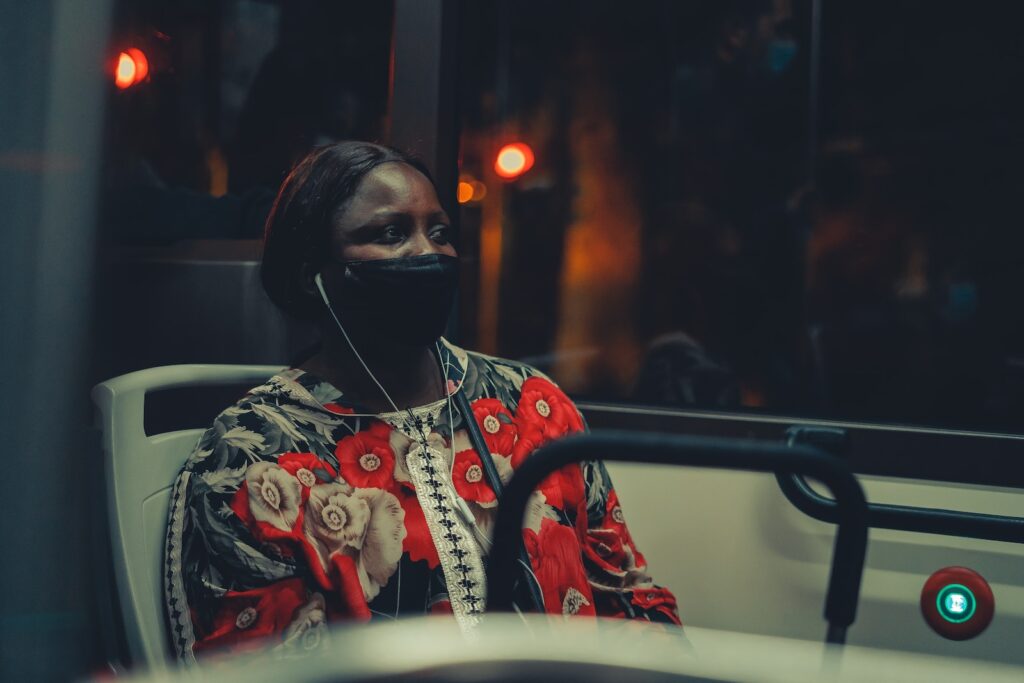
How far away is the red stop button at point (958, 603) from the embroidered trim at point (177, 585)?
4.16ft

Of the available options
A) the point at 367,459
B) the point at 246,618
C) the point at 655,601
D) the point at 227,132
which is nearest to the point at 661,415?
the point at 655,601

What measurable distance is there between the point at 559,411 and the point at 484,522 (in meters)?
0.31

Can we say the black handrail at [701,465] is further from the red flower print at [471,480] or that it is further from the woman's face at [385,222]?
the woman's face at [385,222]

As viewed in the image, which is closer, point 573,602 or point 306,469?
point 306,469

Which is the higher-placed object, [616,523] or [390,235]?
[390,235]

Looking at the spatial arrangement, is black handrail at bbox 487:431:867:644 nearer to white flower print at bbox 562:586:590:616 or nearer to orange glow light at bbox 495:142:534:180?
white flower print at bbox 562:586:590:616

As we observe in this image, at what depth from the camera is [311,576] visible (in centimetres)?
137

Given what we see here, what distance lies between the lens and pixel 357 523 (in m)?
1.43

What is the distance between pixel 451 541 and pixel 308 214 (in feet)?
1.98

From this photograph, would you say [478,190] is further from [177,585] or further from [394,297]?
[177,585]

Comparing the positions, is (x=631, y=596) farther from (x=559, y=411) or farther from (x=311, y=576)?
(x=311, y=576)

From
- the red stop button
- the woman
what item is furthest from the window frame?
the woman

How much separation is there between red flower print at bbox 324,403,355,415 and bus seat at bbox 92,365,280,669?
0.26 meters

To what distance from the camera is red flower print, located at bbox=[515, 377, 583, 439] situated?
171 centimetres
